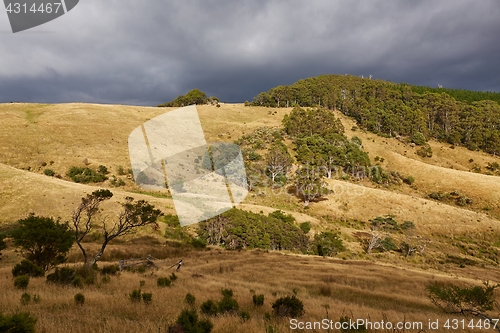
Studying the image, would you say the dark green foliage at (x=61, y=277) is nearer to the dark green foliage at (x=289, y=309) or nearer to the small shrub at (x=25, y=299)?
the small shrub at (x=25, y=299)

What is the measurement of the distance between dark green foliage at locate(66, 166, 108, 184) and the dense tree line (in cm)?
10453

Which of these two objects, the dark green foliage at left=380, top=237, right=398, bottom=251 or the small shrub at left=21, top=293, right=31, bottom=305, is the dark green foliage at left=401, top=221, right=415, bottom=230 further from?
the small shrub at left=21, top=293, right=31, bottom=305

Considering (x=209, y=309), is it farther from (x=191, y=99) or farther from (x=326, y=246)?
(x=191, y=99)

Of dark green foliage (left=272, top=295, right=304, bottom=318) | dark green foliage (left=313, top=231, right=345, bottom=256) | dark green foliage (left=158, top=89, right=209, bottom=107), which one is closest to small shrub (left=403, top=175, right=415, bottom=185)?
dark green foliage (left=313, top=231, right=345, bottom=256)

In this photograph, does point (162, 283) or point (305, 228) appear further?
point (305, 228)

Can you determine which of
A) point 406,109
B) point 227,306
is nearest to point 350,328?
point 227,306

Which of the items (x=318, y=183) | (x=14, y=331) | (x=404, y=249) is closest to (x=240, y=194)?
(x=318, y=183)

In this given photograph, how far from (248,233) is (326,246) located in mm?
12035

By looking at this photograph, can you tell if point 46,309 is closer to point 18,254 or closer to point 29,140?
point 18,254

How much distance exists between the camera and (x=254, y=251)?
32562mm

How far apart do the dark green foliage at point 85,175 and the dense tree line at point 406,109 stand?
104529mm

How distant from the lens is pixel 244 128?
337ft

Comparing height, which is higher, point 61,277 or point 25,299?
point 25,299

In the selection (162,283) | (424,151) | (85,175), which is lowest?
(162,283)
